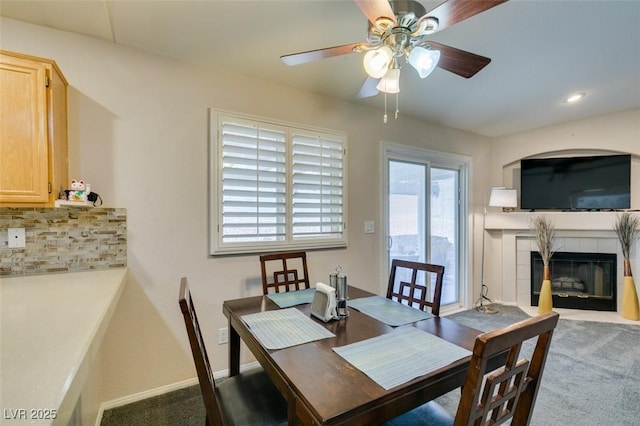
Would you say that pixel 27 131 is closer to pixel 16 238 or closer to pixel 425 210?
pixel 16 238

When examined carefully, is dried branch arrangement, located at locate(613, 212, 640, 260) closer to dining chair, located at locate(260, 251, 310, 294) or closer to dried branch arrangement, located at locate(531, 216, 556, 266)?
dried branch arrangement, located at locate(531, 216, 556, 266)

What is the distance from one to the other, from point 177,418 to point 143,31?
8.21 ft

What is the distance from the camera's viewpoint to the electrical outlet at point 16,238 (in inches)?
68.2

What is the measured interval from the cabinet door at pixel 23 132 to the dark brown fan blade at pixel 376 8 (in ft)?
5.68

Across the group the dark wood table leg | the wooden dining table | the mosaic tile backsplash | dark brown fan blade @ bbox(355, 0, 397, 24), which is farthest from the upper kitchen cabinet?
dark brown fan blade @ bbox(355, 0, 397, 24)

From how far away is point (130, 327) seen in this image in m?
2.06

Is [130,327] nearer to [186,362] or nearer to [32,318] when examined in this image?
[186,362]

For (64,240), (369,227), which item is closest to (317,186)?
(369,227)

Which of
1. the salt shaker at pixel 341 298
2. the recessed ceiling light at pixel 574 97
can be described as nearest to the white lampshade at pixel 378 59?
the salt shaker at pixel 341 298

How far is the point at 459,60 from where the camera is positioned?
1.59 metres

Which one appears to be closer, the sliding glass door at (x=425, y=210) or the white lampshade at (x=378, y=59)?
the white lampshade at (x=378, y=59)

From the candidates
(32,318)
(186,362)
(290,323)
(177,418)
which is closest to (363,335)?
(290,323)

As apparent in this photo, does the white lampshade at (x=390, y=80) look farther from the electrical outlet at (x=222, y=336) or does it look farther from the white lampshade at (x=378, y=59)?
the electrical outlet at (x=222, y=336)

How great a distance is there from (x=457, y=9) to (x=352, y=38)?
956 millimetres
